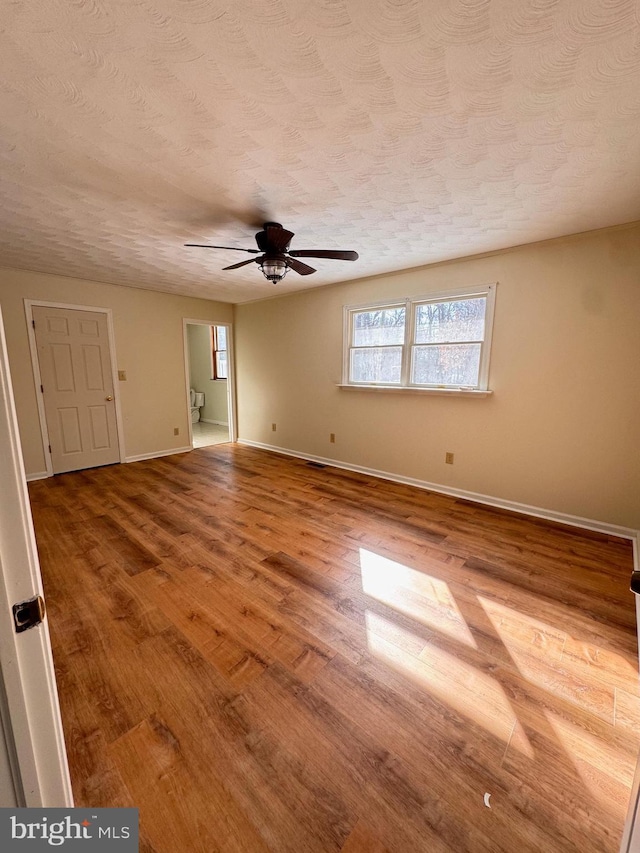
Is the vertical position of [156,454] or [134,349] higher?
[134,349]

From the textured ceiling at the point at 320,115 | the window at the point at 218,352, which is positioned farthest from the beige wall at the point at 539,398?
the window at the point at 218,352

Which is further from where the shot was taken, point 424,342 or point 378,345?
point 378,345

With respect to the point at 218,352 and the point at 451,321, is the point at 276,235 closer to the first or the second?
the point at 451,321

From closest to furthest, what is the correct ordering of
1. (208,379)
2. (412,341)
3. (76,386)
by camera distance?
(412,341) → (76,386) → (208,379)

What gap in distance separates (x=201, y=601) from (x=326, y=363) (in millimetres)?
3330

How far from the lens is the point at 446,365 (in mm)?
3557

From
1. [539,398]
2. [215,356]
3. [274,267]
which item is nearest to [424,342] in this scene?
[539,398]

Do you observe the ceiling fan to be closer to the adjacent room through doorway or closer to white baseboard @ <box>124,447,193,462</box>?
white baseboard @ <box>124,447,193,462</box>

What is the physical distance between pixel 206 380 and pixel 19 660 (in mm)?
7499

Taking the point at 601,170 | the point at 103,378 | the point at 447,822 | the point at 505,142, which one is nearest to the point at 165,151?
the point at 505,142

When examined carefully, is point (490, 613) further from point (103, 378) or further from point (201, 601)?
point (103, 378)

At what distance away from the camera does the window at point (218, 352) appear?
7242 millimetres

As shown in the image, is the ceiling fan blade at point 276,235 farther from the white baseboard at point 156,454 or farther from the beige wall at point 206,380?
the beige wall at point 206,380

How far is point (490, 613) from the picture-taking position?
190 centimetres
